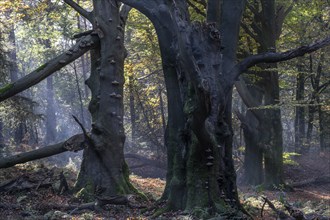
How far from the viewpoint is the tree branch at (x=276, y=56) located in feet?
27.7

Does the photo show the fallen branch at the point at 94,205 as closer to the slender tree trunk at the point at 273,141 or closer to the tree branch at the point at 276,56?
the tree branch at the point at 276,56

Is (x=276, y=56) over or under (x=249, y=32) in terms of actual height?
under

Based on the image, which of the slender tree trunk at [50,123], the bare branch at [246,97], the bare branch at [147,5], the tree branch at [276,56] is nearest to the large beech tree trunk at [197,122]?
the bare branch at [147,5]

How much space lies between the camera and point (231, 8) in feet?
31.4

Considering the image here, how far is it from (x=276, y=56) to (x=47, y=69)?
242 inches

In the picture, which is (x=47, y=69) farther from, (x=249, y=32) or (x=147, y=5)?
(x=249, y=32)

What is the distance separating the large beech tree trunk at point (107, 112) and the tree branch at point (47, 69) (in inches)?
16.5

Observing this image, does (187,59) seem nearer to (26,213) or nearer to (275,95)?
(26,213)

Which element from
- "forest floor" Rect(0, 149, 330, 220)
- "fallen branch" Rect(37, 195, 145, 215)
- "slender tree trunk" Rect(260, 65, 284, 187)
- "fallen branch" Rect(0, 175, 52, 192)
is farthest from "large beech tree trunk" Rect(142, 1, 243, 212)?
"slender tree trunk" Rect(260, 65, 284, 187)

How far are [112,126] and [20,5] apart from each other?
767 centimetres

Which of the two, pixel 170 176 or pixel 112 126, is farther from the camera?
pixel 112 126

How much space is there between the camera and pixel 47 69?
450 inches

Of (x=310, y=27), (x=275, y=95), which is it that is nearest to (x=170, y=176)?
(x=275, y=95)

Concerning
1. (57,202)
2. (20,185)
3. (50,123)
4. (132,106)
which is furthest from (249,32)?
(50,123)
